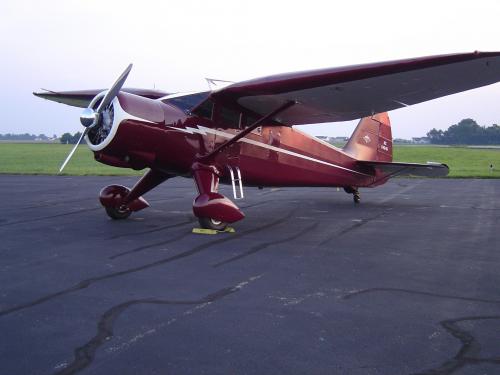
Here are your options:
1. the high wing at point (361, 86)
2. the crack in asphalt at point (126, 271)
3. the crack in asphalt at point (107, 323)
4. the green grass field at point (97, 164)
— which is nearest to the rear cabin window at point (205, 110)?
the high wing at point (361, 86)

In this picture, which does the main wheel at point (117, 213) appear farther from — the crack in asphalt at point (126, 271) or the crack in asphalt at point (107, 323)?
the crack in asphalt at point (107, 323)

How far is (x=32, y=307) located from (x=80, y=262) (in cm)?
195

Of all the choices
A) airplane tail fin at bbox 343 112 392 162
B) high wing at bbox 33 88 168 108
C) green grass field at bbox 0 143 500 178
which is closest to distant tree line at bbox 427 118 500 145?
green grass field at bbox 0 143 500 178

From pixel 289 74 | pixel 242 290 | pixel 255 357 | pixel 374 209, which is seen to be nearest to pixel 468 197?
pixel 374 209

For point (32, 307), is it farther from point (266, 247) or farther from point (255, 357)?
point (266, 247)

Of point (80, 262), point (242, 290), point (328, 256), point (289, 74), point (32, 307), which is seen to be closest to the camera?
point (32, 307)

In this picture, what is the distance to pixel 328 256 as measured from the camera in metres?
6.99

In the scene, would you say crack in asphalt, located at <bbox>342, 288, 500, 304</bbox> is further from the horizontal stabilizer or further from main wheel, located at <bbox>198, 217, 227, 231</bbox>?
the horizontal stabilizer

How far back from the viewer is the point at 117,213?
34.7ft

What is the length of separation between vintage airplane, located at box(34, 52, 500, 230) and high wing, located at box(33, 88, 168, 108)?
0.03m

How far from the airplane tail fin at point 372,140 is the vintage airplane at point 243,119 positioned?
6.15 ft

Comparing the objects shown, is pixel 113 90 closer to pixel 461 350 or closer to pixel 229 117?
pixel 229 117

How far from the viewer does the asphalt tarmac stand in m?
3.46

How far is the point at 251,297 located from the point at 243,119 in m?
5.96
